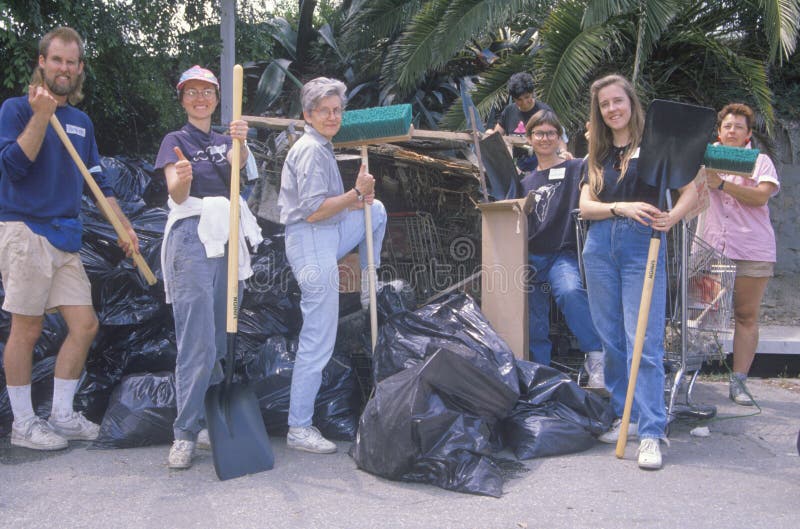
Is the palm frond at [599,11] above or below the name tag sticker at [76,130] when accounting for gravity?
above

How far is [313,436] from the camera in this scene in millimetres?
3574

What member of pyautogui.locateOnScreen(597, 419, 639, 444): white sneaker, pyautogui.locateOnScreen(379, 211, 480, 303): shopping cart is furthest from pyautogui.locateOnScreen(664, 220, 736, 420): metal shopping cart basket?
pyautogui.locateOnScreen(379, 211, 480, 303): shopping cart

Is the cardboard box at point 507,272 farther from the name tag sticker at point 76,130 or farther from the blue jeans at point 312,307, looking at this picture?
the name tag sticker at point 76,130

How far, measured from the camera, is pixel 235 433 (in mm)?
3291

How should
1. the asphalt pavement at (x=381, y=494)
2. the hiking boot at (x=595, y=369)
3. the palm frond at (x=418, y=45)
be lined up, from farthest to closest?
the palm frond at (x=418, y=45) < the hiking boot at (x=595, y=369) < the asphalt pavement at (x=381, y=494)

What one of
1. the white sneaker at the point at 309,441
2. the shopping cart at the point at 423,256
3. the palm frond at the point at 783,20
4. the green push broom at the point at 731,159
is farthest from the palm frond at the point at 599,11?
the white sneaker at the point at 309,441

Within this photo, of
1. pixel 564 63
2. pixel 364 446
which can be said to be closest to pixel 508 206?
pixel 364 446

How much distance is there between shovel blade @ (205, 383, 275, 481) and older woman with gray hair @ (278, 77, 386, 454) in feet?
0.91

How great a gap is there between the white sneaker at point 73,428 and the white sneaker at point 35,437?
9 cm

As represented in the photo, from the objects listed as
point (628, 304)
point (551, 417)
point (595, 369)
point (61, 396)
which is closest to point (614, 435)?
point (551, 417)

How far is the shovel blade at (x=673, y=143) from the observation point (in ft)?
11.0

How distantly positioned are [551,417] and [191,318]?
1.83 meters

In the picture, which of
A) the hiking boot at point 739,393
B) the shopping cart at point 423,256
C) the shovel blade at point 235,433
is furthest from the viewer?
the shopping cart at point 423,256

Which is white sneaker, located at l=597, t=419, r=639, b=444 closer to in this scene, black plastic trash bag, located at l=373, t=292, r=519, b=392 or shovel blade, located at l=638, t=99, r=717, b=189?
black plastic trash bag, located at l=373, t=292, r=519, b=392
